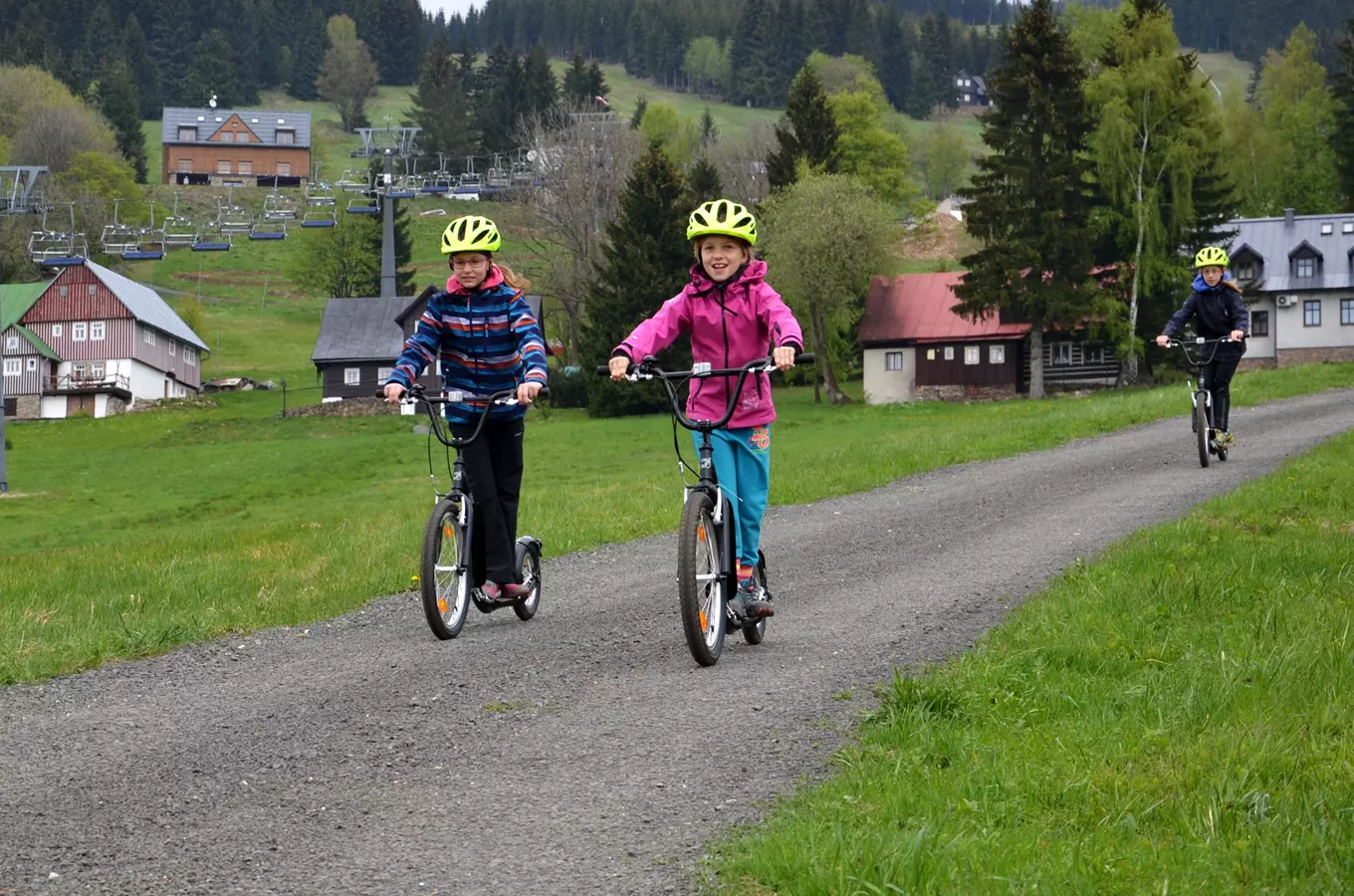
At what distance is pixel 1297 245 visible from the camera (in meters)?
85.6

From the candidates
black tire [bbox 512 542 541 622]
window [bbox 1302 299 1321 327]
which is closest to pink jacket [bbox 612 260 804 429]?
black tire [bbox 512 542 541 622]

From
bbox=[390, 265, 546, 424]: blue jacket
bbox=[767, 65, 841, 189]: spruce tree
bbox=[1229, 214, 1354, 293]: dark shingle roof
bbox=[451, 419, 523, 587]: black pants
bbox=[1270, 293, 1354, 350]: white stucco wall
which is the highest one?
bbox=[767, 65, 841, 189]: spruce tree

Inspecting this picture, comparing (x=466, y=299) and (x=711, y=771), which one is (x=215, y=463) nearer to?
(x=466, y=299)

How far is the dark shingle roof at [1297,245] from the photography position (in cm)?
8444

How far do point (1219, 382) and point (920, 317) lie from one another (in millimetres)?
58425

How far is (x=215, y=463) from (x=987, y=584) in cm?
4697

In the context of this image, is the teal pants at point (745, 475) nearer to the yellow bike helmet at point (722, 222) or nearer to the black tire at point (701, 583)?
the black tire at point (701, 583)

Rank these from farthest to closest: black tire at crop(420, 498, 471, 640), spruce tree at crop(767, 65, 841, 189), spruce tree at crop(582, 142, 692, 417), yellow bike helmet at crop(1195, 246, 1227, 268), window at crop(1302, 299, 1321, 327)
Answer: window at crop(1302, 299, 1321, 327) < spruce tree at crop(767, 65, 841, 189) < spruce tree at crop(582, 142, 692, 417) < yellow bike helmet at crop(1195, 246, 1227, 268) < black tire at crop(420, 498, 471, 640)

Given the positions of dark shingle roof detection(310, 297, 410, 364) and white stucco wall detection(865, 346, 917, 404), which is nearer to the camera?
white stucco wall detection(865, 346, 917, 404)

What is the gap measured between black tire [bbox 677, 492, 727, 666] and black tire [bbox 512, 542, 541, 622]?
2119mm

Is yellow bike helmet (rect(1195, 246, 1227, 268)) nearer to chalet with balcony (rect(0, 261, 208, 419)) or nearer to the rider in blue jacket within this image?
the rider in blue jacket

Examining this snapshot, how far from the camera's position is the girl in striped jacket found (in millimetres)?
10156

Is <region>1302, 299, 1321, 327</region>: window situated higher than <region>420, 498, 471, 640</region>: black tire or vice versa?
<region>1302, 299, 1321, 327</region>: window

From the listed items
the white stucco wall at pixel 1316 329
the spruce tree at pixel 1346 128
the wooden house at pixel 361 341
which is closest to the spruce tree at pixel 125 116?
the wooden house at pixel 361 341
